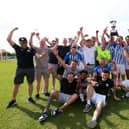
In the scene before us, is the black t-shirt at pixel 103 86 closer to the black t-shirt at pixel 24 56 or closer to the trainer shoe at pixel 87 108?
the trainer shoe at pixel 87 108

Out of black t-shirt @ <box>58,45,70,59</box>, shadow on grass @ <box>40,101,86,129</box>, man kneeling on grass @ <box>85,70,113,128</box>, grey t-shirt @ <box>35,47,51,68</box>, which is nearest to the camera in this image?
shadow on grass @ <box>40,101,86,129</box>

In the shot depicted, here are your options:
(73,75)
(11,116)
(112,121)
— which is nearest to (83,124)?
(112,121)

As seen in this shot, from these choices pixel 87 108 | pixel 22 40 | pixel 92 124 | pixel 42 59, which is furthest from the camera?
pixel 42 59

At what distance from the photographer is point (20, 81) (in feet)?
38.8

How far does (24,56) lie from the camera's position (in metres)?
11.7

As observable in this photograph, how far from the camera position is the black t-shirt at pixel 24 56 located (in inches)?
457

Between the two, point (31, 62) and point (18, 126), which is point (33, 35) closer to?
point (31, 62)

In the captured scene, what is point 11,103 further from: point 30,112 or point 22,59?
point 22,59

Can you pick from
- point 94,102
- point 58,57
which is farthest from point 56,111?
point 58,57

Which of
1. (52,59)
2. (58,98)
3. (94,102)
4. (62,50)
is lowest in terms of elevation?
(94,102)

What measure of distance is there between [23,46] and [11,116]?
2.55m

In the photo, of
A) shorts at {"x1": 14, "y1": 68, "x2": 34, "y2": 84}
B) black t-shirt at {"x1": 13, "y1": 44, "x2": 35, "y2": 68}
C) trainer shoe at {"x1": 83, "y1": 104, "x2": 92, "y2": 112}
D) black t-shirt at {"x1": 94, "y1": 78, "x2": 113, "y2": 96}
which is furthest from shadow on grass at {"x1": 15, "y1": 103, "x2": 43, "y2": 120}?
black t-shirt at {"x1": 94, "y1": 78, "x2": 113, "y2": 96}

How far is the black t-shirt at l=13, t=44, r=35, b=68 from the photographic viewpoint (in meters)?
11.6

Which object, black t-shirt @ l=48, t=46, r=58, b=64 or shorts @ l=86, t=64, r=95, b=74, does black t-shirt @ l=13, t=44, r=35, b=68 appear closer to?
black t-shirt @ l=48, t=46, r=58, b=64
